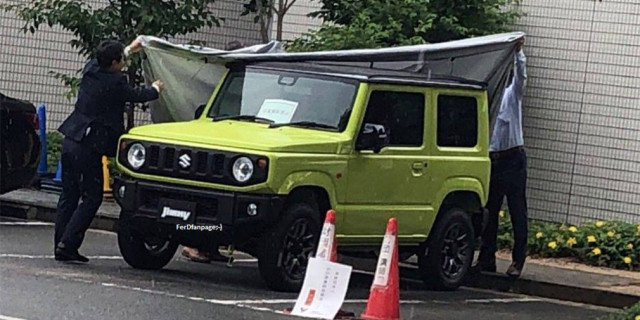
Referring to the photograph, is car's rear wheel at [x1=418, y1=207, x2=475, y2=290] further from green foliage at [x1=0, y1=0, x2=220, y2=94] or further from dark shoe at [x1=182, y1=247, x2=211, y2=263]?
green foliage at [x1=0, y1=0, x2=220, y2=94]

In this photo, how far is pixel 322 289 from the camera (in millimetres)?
9883

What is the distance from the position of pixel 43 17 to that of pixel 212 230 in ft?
22.4

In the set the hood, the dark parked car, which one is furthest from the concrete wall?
the dark parked car

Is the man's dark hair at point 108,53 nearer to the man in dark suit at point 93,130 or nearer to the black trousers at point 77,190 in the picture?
the man in dark suit at point 93,130

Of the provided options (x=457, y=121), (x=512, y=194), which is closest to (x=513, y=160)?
(x=512, y=194)

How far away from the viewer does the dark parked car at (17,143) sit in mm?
14164

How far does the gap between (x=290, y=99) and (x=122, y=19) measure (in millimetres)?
5477

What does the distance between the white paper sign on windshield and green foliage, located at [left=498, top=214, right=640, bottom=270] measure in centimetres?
413

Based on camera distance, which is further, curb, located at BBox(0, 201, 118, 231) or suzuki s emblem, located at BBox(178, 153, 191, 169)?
curb, located at BBox(0, 201, 118, 231)

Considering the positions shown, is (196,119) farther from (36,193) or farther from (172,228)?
(36,193)

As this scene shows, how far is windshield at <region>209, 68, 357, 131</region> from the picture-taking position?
1176cm

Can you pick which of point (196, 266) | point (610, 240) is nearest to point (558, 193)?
point (610, 240)

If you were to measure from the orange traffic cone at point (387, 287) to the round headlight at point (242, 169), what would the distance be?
4.34ft

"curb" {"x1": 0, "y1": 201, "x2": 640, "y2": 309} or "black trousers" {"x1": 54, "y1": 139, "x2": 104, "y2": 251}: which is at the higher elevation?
"black trousers" {"x1": 54, "y1": 139, "x2": 104, "y2": 251}
